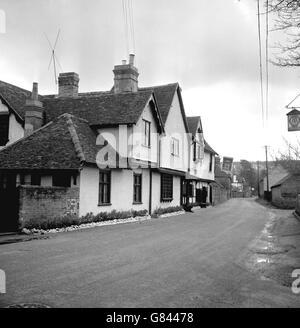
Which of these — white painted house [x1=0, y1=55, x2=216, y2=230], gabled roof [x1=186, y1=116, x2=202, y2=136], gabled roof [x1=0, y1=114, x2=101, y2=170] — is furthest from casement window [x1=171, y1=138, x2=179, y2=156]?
gabled roof [x1=0, y1=114, x2=101, y2=170]

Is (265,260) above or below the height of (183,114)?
below

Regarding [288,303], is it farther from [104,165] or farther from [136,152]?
[136,152]

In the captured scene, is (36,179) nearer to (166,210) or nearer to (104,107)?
(104,107)

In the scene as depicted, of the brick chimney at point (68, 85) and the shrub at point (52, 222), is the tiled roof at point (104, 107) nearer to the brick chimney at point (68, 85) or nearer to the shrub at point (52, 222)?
the brick chimney at point (68, 85)

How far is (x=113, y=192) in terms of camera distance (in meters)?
21.3

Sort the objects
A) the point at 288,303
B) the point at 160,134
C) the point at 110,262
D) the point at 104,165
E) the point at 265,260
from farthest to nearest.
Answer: the point at 160,134 → the point at 104,165 → the point at 265,260 → the point at 110,262 → the point at 288,303

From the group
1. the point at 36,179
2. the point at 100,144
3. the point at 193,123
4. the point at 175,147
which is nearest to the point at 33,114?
the point at 100,144

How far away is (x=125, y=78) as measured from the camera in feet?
88.5

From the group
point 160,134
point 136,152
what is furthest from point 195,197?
point 136,152

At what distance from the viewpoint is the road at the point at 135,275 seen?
20.8ft

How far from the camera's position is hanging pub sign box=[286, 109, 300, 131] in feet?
48.4

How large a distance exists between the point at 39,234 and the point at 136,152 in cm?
948

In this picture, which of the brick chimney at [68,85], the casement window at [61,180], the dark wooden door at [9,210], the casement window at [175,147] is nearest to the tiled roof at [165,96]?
the casement window at [175,147]

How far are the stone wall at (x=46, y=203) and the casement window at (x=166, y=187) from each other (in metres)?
11.9
